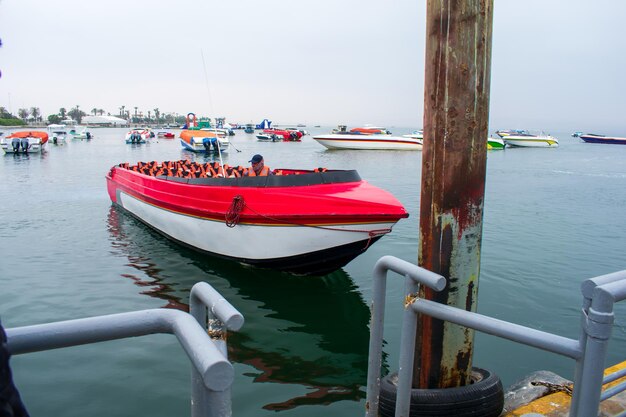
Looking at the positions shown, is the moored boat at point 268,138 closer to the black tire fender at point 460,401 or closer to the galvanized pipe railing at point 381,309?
the black tire fender at point 460,401

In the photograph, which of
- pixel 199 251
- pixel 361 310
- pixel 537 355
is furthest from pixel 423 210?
pixel 199 251

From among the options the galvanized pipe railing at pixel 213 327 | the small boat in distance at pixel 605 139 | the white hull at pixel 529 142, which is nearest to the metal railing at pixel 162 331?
the galvanized pipe railing at pixel 213 327

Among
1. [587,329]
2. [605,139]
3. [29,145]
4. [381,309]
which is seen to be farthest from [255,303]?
[605,139]

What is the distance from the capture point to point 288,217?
7996 millimetres

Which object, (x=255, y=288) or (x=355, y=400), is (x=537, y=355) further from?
(x=255, y=288)

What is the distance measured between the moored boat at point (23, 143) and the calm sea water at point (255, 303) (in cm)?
3362

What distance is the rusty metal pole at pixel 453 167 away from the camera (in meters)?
3.29

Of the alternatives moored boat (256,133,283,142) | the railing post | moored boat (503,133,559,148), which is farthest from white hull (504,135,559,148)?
the railing post

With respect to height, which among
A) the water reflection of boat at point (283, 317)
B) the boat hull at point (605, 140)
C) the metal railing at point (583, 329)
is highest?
the boat hull at point (605, 140)

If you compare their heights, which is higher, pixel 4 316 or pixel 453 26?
pixel 453 26

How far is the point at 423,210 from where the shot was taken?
11.7 ft

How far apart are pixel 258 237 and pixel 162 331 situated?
7.03 metres

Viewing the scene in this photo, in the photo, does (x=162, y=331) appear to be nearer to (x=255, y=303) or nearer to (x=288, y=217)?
(x=288, y=217)

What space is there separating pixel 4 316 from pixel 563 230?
544 inches
